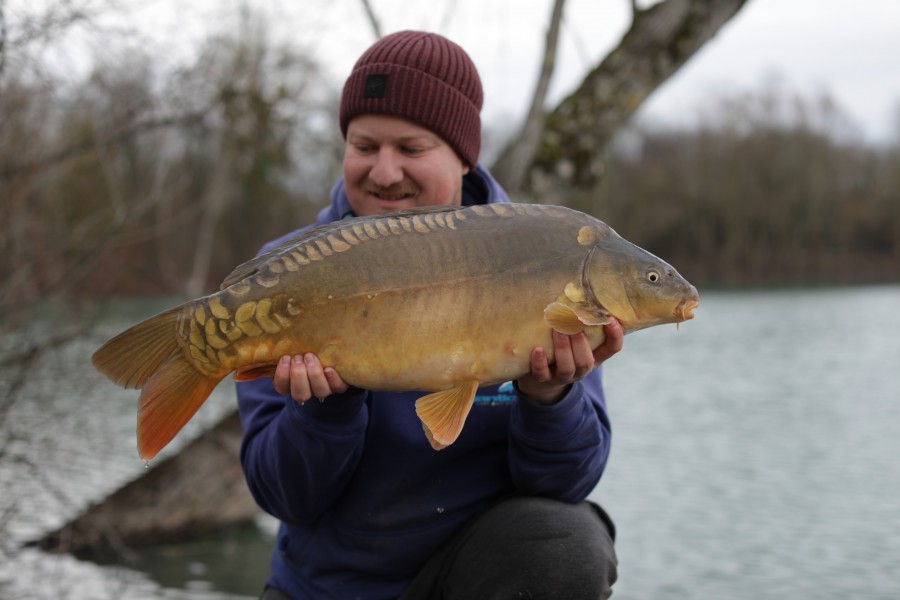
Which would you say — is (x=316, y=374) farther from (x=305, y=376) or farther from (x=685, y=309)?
(x=685, y=309)

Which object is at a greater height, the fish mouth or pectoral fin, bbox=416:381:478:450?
the fish mouth

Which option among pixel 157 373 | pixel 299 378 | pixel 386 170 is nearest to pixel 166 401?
pixel 157 373

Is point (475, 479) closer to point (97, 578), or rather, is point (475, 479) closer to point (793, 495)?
point (97, 578)

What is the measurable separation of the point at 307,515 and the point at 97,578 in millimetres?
2863

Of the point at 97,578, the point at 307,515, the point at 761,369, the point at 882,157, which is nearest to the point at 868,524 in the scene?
the point at 97,578

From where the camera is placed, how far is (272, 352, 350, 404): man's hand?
206 centimetres

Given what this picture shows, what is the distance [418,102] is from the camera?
2564mm

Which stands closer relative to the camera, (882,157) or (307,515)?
(307,515)

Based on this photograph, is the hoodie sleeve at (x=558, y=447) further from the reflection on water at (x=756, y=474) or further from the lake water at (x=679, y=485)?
the reflection on water at (x=756, y=474)

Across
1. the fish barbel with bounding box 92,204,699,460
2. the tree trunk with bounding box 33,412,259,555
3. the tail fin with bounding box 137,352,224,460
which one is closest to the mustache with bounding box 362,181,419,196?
the fish barbel with bounding box 92,204,699,460

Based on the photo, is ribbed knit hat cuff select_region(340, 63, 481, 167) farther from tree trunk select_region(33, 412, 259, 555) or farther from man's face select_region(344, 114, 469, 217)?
tree trunk select_region(33, 412, 259, 555)

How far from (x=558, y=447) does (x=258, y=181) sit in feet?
93.5

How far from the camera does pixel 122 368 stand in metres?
2.09

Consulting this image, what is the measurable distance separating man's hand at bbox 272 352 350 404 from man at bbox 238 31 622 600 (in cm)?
4
